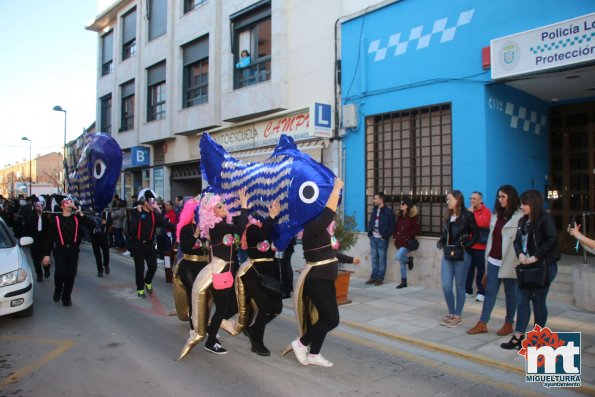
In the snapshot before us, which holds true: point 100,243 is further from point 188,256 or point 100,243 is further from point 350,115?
point 350,115

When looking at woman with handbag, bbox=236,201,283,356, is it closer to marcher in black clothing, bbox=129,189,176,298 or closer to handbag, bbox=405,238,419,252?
marcher in black clothing, bbox=129,189,176,298

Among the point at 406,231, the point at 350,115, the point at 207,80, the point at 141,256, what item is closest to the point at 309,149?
the point at 350,115

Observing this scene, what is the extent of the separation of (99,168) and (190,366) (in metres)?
6.01

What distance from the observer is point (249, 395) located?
389 cm

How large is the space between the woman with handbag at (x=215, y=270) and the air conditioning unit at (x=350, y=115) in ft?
19.5

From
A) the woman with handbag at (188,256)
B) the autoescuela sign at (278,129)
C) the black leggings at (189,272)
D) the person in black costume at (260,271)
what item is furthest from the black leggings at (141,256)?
the autoescuela sign at (278,129)

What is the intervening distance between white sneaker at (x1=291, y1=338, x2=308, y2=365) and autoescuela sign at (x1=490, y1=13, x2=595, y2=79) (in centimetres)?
572

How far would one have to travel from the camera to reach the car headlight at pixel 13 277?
5.87m

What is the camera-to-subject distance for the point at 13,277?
5996 millimetres

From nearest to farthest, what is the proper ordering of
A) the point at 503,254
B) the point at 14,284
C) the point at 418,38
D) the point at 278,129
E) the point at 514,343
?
the point at 514,343, the point at 503,254, the point at 14,284, the point at 418,38, the point at 278,129

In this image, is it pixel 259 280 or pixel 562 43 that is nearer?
pixel 259 280

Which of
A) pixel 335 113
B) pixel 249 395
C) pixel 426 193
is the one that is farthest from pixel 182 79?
pixel 249 395

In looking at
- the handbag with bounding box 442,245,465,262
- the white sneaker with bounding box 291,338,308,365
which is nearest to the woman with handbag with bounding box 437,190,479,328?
the handbag with bounding box 442,245,465,262

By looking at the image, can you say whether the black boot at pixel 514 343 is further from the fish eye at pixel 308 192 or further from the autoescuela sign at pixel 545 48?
the autoescuela sign at pixel 545 48
